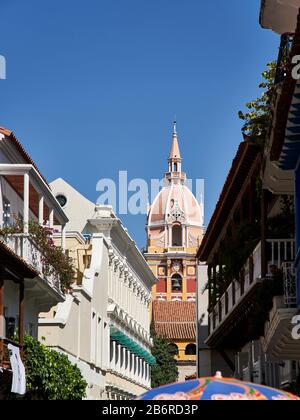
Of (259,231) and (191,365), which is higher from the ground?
(191,365)

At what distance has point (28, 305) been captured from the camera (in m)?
32.9

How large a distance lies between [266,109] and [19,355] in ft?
28.1

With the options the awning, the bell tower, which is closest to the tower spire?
the bell tower

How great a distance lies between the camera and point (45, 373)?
29.2 m

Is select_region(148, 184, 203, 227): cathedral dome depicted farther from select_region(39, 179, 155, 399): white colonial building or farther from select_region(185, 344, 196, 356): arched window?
select_region(39, 179, 155, 399): white colonial building

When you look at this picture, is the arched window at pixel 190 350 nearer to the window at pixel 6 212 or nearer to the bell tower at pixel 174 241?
the bell tower at pixel 174 241

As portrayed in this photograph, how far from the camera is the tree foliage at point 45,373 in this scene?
28797 mm

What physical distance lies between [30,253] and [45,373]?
3.08 metres

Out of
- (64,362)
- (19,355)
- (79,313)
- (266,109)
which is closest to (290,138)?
(266,109)

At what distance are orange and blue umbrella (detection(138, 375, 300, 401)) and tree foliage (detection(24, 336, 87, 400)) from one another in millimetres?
18984

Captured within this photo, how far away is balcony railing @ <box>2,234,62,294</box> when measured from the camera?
28.4 m
